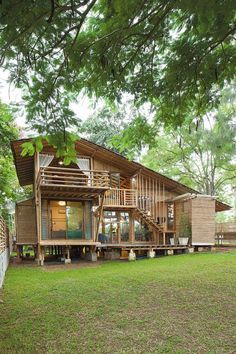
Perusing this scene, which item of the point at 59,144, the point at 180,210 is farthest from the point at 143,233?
the point at 59,144

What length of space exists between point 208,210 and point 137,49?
13614 mm

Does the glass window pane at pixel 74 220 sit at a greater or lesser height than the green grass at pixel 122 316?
greater

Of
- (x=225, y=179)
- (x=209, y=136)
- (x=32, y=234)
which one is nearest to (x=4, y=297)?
(x=32, y=234)

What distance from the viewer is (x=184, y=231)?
650 inches

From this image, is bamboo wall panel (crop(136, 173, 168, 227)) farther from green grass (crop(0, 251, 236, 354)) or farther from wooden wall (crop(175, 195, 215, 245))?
green grass (crop(0, 251, 236, 354))

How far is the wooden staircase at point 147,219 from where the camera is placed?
1644 cm

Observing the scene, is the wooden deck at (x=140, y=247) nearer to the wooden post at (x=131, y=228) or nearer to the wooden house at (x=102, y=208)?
the wooden house at (x=102, y=208)

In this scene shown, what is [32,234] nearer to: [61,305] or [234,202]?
[61,305]

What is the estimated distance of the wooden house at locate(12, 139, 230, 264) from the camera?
13.8 meters

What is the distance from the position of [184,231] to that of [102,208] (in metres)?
5.08

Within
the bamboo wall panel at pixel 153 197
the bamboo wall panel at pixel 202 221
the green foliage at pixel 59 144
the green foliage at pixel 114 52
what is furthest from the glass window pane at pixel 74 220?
the green foliage at pixel 59 144

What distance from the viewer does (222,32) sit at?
143 inches

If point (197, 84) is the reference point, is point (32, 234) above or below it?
below

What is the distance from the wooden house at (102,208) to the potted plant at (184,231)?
0.18 feet
